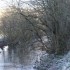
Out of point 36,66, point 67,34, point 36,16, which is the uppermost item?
point 36,16

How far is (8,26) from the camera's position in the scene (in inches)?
993

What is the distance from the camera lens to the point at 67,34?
59.6ft

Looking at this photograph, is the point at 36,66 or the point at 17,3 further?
the point at 17,3

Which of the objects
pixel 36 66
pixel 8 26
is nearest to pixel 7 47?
pixel 8 26

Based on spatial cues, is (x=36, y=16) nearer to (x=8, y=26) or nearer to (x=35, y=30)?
(x=35, y=30)

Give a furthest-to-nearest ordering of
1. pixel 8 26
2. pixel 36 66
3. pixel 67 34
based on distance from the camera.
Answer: pixel 8 26 < pixel 67 34 < pixel 36 66

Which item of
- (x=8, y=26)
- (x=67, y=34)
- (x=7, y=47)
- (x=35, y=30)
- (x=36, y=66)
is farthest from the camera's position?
(x=7, y=47)

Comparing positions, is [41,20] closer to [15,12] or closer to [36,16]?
[36,16]

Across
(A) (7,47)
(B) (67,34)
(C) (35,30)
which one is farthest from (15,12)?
(A) (7,47)

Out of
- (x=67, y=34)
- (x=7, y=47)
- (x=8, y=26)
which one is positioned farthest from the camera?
(x=7, y=47)

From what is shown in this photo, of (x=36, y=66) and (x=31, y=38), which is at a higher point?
(x=31, y=38)

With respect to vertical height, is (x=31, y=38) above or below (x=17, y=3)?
below

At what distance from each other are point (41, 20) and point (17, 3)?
88.9 inches

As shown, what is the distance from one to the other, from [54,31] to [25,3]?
9.24ft
